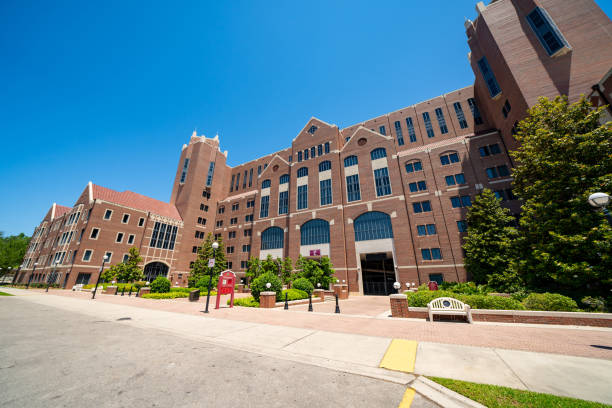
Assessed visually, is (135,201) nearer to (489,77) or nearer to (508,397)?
(508,397)

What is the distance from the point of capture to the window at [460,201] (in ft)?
89.3

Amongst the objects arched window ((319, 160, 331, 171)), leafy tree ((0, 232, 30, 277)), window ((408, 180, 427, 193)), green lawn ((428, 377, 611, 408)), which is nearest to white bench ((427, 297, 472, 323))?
green lawn ((428, 377, 611, 408))

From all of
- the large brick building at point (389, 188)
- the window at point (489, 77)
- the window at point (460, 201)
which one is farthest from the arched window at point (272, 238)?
the window at point (489, 77)

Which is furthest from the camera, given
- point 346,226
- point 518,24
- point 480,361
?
point 346,226

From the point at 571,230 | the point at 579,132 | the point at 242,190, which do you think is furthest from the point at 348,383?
the point at 242,190

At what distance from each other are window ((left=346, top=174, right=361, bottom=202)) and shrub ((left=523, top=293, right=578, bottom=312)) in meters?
23.1

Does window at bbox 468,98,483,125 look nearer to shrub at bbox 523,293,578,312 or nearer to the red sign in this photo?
shrub at bbox 523,293,578,312

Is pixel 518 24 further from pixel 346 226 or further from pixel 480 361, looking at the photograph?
pixel 480 361

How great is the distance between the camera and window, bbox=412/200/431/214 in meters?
28.9

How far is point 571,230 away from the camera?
12031 mm

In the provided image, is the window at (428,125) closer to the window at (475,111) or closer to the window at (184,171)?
the window at (475,111)

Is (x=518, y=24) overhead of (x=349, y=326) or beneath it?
overhead

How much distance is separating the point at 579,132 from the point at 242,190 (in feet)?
170

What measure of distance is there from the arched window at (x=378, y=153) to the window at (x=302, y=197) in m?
11.9
